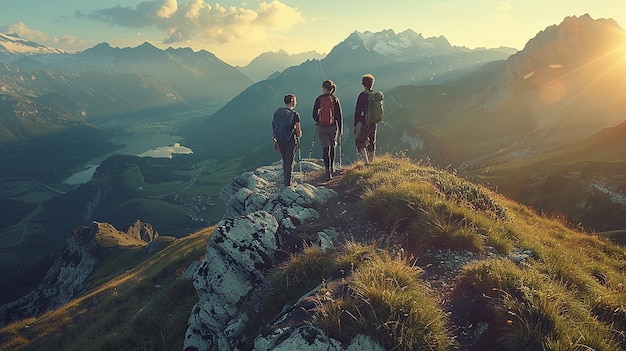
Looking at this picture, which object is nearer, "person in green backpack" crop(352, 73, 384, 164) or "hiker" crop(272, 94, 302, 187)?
"hiker" crop(272, 94, 302, 187)

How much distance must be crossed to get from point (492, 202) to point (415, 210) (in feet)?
14.2

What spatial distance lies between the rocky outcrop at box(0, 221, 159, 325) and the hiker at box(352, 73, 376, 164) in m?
53.4

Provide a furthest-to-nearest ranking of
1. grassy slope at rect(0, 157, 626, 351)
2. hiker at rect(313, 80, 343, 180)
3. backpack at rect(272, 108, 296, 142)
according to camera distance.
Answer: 1. hiker at rect(313, 80, 343, 180)
2. backpack at rect(272, 108, 296, 142)
3. grassy slope at rect(0, 157, 626, 351)

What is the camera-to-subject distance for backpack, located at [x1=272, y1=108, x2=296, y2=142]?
1603cm

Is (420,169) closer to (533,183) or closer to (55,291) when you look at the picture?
(533,183)

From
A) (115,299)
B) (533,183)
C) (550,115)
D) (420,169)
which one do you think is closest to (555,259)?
(420,169)

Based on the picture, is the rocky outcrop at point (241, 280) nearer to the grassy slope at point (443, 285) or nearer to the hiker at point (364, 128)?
the grassy slope at point (443, 285)

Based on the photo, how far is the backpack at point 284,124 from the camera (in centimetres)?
1603

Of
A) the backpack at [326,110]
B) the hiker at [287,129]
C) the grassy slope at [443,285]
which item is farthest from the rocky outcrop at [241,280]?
the backpack at [326,110]

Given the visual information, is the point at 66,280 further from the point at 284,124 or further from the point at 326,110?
the point at 326,110

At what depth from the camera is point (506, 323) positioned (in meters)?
6.19

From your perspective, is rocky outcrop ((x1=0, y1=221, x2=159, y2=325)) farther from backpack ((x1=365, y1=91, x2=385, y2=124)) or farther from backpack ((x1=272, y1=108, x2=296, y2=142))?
backpack ((x1=365, y1=91, x2=385, y2=124))

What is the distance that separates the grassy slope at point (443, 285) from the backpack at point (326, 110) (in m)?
4.12

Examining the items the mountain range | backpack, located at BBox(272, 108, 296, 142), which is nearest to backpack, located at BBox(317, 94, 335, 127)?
backpack, located at BBox(272, 108, 296, 142)
